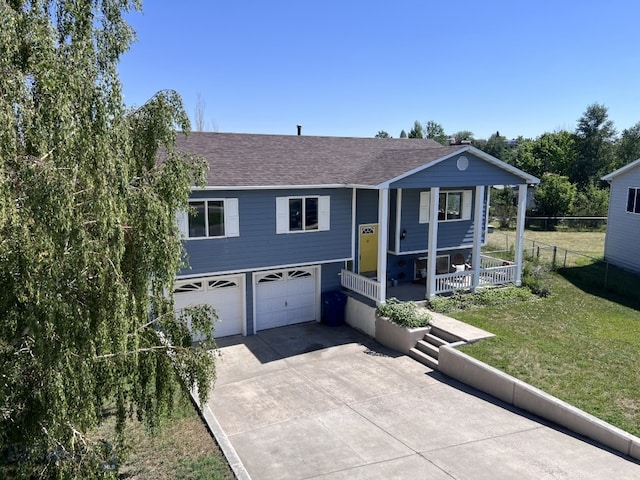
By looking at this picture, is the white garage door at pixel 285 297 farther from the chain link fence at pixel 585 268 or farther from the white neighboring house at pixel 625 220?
the white neighboring house at pixel 625 220

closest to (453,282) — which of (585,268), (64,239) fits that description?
(585,268)

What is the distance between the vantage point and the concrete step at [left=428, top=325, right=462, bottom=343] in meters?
13.5

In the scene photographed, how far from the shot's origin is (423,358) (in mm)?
13539

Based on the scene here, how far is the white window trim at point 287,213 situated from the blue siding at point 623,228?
47.5 feet

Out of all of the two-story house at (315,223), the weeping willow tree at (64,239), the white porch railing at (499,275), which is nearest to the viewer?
the weeping willow tree at (64,239)

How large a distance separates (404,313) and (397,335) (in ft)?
2.34

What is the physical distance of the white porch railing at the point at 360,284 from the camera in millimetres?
15609

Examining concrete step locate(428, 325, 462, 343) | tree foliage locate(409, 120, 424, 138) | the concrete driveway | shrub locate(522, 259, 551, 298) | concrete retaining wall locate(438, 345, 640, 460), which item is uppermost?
tree foliage locate(409, 120, 424, 138)

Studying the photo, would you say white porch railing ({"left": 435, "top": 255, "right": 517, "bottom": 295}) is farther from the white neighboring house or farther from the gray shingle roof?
the white neighboring house

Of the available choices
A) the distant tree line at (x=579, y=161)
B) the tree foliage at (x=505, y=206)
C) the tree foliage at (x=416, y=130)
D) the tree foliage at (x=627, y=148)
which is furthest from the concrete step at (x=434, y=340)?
the tree foliage at (x=416, y=130)

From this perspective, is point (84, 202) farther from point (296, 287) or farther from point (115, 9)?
point (296, 287)

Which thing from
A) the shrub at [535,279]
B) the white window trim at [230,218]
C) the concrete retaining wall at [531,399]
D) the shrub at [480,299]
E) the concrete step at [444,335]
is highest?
the white window trim at [230,218]

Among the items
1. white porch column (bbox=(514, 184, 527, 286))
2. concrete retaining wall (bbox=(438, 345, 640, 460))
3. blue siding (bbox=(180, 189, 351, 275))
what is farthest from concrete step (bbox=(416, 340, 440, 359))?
white porch column (bbox=(514, 184, 527, 286))

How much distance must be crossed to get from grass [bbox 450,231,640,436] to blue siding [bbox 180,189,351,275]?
16.3 ft
